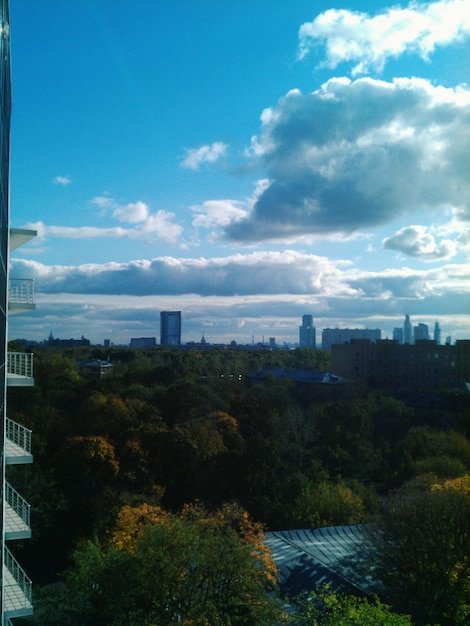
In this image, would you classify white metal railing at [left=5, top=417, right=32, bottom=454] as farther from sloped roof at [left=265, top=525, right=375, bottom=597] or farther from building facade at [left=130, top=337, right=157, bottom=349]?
building facade at [left=130, top=337, right=157, bottom=349]

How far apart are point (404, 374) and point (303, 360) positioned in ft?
39.5

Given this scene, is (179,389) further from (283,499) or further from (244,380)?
(244,380)

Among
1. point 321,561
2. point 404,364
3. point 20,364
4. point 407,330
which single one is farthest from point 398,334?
point 20,364

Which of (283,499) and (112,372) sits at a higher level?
(112,372)

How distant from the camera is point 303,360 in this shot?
4112 cm

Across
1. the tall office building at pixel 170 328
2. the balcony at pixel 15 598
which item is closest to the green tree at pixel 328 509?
the balcony at pixel 15 598

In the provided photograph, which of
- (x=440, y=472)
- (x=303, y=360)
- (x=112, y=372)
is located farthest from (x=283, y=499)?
(x=303, y=360)

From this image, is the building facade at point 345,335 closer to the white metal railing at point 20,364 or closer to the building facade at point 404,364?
the building facade at point 404,364

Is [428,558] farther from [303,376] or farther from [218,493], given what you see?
[303,376]

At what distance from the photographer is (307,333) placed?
51000mm

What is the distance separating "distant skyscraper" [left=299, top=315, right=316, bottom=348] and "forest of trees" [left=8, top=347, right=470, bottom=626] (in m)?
19.5

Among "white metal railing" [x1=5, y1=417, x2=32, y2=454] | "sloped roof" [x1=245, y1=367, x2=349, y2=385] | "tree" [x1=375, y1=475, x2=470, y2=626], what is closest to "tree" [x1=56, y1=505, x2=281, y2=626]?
"white metal railing" [x1=5, y1=417, x2=32, y2=454]

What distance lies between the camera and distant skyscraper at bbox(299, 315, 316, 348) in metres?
49.8

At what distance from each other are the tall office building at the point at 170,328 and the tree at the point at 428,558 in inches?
1526
